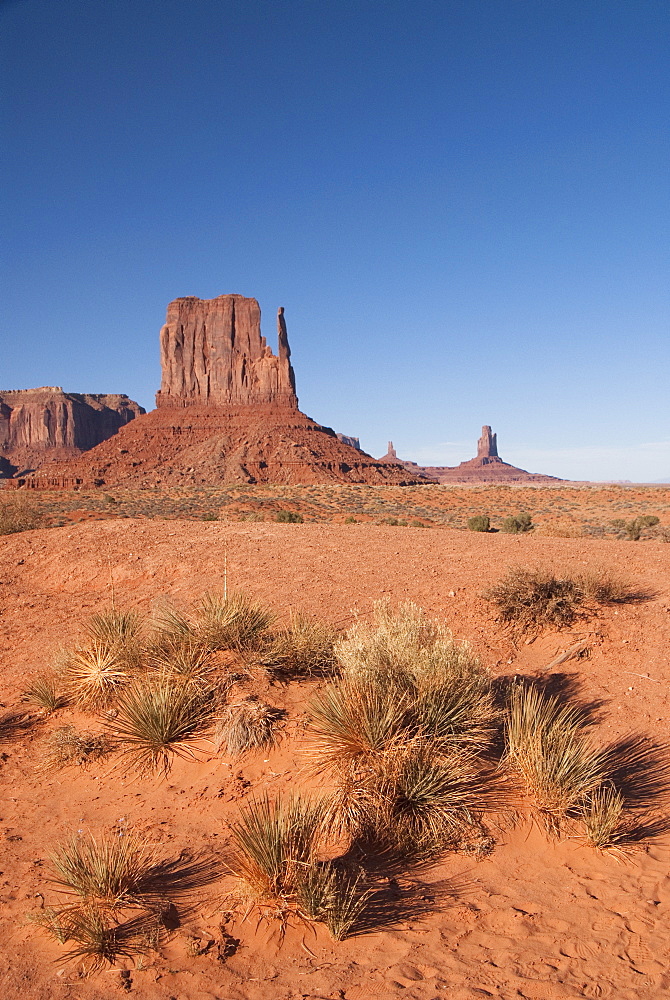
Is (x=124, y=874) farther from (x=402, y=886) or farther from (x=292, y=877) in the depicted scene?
(x=402, y=886)

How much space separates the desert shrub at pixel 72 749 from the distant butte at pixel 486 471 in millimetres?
172068

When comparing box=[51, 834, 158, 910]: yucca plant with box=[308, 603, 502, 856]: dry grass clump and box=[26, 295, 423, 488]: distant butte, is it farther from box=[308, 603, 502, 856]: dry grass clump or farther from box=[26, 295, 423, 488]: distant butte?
box=[26, 295, 423, 488]: distant butte

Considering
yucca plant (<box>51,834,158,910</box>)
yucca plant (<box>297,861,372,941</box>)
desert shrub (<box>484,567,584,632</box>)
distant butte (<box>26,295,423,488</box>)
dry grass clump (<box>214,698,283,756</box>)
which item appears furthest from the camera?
distant butte (<box>26,295,423,488</box>)

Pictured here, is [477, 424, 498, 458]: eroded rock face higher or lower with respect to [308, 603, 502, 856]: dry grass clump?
higher

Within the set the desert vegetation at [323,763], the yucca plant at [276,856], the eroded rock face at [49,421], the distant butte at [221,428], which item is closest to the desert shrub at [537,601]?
the desert vegetation at [323,763]

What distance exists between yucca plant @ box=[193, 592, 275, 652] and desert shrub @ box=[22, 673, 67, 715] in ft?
4.79

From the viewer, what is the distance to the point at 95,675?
19.6ft

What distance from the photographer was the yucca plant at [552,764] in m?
4.30

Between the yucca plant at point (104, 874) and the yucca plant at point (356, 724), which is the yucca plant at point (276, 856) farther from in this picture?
the yucca plant at point (356, 724)

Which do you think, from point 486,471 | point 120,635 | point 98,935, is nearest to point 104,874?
point 98,935

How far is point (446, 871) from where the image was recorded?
387 centimetres

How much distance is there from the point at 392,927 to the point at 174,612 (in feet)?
13.2

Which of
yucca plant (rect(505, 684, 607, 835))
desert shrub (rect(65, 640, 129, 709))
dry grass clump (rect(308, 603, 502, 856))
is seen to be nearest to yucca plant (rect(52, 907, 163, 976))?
dry grass clump (rect(308, 603, 502, 856))

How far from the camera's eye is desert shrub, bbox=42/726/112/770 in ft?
16.9
